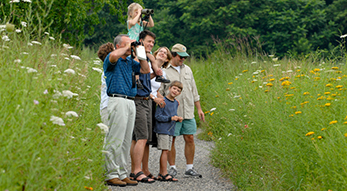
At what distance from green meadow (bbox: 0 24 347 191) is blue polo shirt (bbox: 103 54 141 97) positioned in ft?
0.45

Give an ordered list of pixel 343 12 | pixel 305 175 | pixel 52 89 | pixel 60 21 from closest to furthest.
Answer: pixel 52 89 < pixel 305 175 < pixel 60 21 < pixel 343 12

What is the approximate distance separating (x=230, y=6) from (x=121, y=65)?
79.1ft

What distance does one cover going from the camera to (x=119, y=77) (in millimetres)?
4332

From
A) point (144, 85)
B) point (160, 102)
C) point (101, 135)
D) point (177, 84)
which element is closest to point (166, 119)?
point (160, 102)

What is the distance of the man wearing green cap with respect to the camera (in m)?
5.60

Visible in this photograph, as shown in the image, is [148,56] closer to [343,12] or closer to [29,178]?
[29,178]

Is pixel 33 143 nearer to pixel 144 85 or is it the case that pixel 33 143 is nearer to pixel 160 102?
pixel 144 85

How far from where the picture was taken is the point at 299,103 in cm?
444

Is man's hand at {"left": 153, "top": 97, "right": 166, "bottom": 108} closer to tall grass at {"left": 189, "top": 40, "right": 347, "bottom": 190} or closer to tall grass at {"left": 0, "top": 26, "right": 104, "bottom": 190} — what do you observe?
tall grass at {"left": 189, "top": 40, "right": 347, "bottom": 190}

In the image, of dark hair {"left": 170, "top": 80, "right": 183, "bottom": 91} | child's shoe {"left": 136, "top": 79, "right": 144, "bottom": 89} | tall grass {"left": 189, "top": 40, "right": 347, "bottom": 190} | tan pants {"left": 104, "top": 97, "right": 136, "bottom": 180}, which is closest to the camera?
tall grass {"left": 189, "top": 40, "right": 347, "bottom": 190}

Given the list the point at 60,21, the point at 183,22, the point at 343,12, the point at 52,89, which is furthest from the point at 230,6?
the point at 52,89

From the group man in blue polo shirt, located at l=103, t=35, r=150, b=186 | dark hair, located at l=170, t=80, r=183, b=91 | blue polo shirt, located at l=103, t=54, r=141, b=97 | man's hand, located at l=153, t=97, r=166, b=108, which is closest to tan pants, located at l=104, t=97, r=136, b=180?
man in blue polo shirt, located at l=103, t=35, r=150, b=186

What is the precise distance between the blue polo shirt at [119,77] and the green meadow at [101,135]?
136 millimetres

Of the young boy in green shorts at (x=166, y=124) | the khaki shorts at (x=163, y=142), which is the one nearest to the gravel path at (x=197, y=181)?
the young boy in green shorts at (x=166, y=124)
